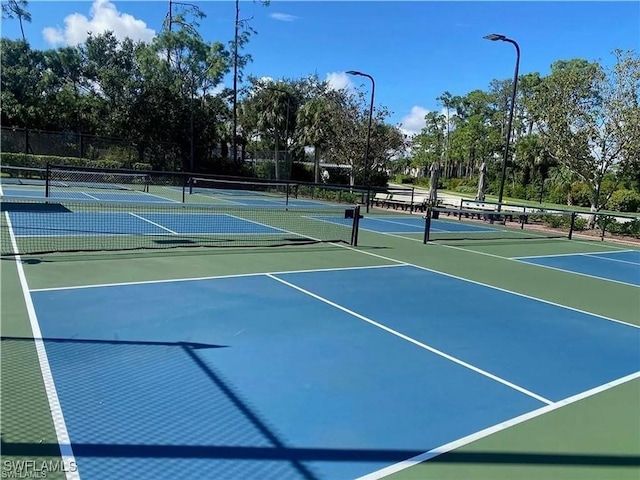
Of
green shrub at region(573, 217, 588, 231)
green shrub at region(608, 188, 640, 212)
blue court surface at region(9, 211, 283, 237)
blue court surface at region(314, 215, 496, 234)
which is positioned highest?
green shrub at region(608, 188, 640, 212)

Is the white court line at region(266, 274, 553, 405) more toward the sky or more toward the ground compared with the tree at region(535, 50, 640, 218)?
more toward the ground

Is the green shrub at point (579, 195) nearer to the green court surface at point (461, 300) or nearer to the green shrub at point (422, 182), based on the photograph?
the green shrub at point (422, 182)

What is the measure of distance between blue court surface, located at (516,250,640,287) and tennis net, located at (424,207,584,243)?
230cm

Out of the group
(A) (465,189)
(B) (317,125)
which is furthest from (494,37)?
(A) (465,189)

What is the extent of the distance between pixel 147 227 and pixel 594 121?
17.2 m

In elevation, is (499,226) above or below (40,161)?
below

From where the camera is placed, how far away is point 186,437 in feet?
11.3

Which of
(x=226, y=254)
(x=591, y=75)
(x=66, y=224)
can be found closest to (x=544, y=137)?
(x=591, y=75)

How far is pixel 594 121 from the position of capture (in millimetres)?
20047

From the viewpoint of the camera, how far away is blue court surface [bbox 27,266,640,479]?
11.0 ft

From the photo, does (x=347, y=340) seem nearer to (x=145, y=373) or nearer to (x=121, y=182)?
(x=145, y=373)

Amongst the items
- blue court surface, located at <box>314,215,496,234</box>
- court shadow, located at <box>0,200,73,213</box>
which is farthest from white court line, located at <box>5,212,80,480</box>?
blue court surface, located at <box>314,215,496,234</box>

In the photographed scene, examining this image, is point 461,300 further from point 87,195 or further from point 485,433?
point 87,195

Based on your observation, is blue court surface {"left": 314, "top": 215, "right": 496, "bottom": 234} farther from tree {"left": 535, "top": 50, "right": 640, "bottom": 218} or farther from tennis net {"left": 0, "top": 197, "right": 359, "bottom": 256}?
tree {"left": 535, "top": 50, "right": 640, "bottom": 218}
